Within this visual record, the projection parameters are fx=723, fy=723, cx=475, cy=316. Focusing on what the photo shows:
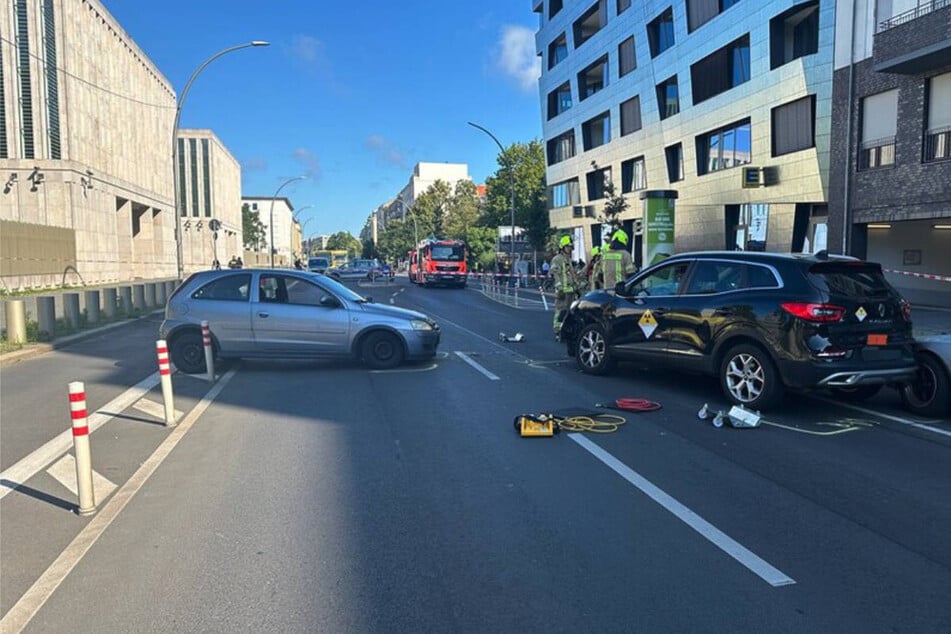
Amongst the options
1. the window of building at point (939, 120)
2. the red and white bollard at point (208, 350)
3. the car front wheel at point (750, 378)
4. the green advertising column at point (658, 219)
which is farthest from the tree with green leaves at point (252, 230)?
the car front wheel at point (750, 378)

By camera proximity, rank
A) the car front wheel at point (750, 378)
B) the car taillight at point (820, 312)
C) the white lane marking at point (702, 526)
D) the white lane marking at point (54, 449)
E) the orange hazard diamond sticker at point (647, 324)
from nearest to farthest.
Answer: the white lane marking at point (702, 526)
the white lane marking at point (54, 449)
the car taillight at point (820, 312)
the car front wheel at point (750, 378)
the orange hazard diamond sticker at point (647, 324)

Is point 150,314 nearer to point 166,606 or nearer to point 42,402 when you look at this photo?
point 42,402

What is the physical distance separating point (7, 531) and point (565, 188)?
45795mm

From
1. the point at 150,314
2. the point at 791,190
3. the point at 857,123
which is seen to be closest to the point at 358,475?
the point at 150,314

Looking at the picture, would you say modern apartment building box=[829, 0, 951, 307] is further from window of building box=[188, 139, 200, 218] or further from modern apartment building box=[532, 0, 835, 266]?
window of building box=[188, 139, 200, 218]

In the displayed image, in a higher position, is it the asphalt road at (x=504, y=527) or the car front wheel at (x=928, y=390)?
the car front wheel at (x=928, y=390)

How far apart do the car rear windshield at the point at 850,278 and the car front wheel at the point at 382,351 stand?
5.82 meters

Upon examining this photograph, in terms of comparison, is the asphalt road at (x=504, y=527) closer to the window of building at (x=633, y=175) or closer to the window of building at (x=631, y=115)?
the window of building at (x=633, y=175)

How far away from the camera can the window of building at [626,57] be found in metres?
37.6

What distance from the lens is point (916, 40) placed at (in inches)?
740

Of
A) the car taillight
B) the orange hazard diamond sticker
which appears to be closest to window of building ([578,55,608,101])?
the orange hazard diamond sticker

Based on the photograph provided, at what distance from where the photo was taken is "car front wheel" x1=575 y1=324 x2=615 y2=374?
9.98 meters

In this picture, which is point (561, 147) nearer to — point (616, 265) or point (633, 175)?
point (633, 175)

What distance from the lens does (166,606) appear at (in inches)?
143
